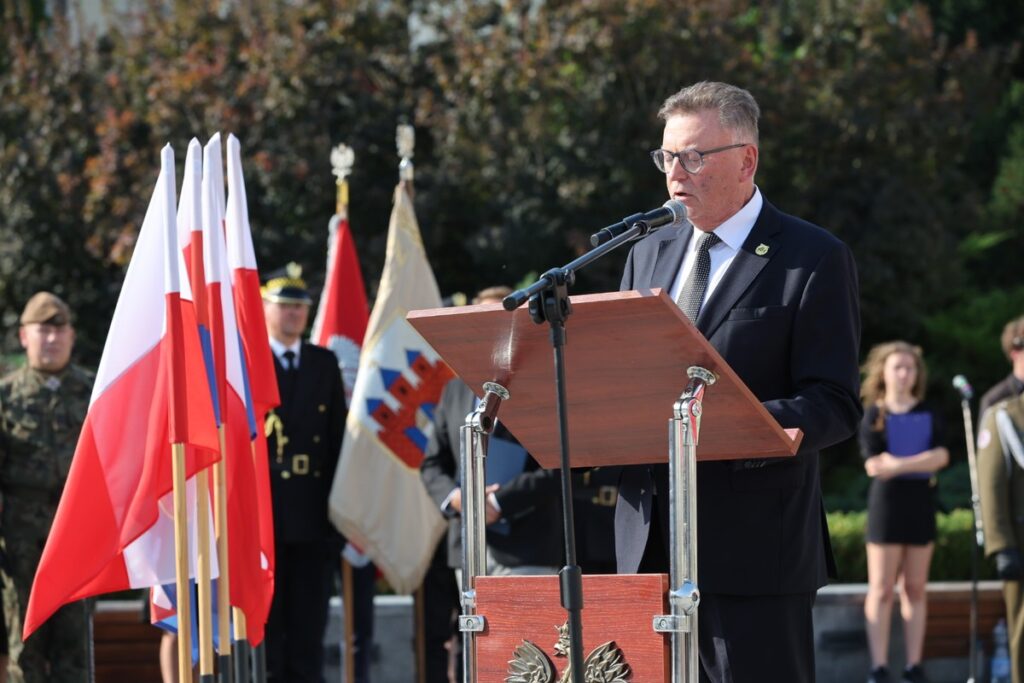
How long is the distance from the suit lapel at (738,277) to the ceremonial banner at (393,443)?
15.9 feet

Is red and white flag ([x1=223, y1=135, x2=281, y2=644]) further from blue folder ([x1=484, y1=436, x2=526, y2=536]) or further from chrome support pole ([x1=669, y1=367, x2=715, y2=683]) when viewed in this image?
chrome support pole ([x1=669, y1=367, x2=715, y2=683])

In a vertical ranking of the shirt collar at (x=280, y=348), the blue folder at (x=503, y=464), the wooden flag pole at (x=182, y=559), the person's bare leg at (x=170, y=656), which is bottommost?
the person's bare leg at (x=170, y=656)

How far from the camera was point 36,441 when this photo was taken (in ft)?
26.1

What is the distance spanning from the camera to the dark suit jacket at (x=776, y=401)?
4.03 metres

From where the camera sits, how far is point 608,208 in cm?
1534

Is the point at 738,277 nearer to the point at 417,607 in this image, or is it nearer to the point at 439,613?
the point at 439,613

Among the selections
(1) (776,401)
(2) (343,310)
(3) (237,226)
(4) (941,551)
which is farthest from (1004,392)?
(1) (776,401)

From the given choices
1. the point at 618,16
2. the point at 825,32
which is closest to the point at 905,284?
the point at 825,32

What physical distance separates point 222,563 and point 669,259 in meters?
2.44

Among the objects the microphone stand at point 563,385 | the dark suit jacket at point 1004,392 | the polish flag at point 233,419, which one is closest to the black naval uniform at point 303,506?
the polish flag at point 233,419

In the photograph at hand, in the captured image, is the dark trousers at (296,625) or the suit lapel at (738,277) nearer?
the suit lapel at (738,277)

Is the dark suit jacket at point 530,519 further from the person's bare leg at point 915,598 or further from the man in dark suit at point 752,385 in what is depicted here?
the person's bare leg at point 915,598

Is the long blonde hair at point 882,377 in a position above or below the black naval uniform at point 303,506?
above

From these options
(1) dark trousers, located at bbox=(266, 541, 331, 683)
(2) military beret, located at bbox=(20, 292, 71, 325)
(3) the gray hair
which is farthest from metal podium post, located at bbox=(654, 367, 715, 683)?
(2) military beret, located at bbox=(20, 292, 71, 325)
